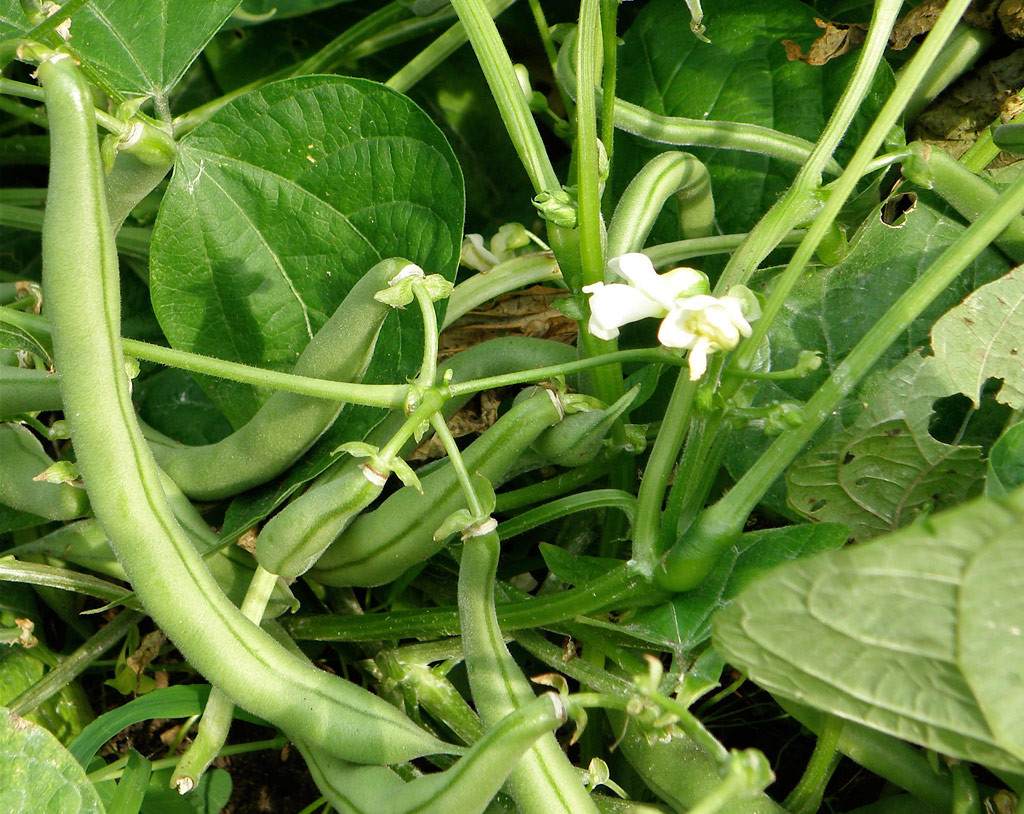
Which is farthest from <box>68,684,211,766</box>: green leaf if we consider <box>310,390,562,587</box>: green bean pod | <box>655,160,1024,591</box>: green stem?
<box>655,160,1024,591</box>: green stem

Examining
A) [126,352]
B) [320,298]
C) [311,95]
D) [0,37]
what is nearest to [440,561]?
[320,298]

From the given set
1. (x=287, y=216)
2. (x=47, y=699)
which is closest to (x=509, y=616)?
(x=287, y=216)

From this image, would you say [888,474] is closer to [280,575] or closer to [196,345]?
[280,575]

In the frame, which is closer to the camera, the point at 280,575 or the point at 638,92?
the point at 280,575

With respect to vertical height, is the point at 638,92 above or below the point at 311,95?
below

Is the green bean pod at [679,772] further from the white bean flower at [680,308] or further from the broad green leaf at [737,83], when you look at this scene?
the broad green leaf at [737,83]

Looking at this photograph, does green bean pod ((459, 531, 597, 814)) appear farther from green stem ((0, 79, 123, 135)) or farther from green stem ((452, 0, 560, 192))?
green stem ((0, 79, 123, 135))
